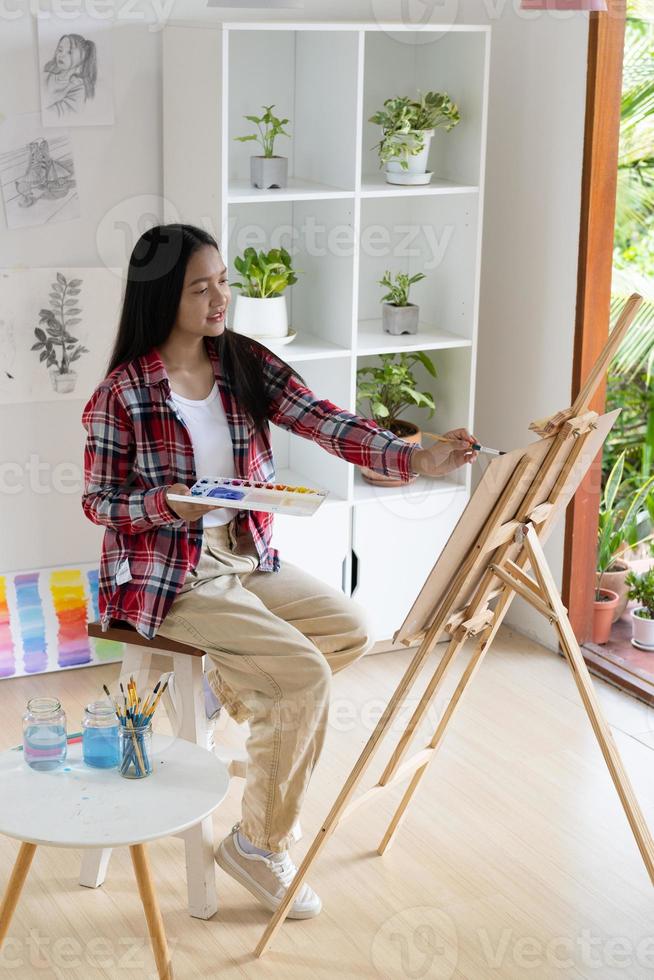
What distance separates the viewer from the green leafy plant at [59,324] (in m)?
3.29

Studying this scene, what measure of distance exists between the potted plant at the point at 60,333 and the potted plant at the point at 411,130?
3.00 ft

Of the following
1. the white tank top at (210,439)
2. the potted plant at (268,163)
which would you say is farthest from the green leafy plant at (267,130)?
the white tank top at (210,439)

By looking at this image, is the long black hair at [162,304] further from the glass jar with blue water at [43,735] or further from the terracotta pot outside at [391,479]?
the terracotta pot outside at [391,479]

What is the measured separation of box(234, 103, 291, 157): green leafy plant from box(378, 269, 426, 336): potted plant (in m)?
0.49

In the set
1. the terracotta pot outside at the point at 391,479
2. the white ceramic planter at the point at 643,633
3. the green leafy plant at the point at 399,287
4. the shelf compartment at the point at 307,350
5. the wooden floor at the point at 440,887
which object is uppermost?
the green leafy plant at the point at 399,287

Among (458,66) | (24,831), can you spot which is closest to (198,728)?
(24,831)

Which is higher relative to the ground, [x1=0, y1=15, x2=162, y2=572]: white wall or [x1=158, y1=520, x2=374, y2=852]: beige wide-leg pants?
[x1=0, y1=15, x2=162, y2=572]: white wall

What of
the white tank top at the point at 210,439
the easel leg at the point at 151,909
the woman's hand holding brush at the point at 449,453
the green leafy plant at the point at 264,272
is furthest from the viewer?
the green leafy plant at the point at 264,272

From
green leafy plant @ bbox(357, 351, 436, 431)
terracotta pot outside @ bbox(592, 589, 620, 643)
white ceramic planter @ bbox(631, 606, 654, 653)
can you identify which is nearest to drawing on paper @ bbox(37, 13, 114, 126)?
green leafy plant @ bbox(357, 351, 436, 431)

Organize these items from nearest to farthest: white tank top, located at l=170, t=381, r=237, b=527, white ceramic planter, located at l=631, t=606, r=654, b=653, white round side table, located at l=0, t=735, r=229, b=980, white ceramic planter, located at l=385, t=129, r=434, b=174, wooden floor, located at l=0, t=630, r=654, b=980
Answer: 1. white round side table, located at l=0, t=735, r=229, b=980
2. wooden floor, located at l=0, t=630, r=654, b=980
3. white tank top, located at l=170, t=381, r=237, b=527
4. white ceramic planter, located at l=385, t=129, r=434, b=174
5. white ceramic planter, located at l=631, t=606, r=654, b=653

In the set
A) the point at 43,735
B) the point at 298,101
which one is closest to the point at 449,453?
the point at 43,735

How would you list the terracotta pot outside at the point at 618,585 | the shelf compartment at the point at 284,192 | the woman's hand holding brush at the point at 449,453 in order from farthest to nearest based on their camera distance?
the terracotta pot outside at the point at 618,585
the shelf compartment at the point at 284,192
the woman's hand holding brush at the point at 449,453

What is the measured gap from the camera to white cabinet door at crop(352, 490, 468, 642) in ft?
11.4

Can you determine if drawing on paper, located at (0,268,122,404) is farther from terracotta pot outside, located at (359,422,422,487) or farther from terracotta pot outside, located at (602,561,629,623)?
terracotta pot outside, located at (602,561,629,623)
